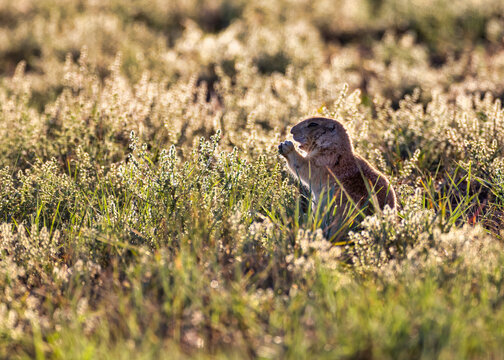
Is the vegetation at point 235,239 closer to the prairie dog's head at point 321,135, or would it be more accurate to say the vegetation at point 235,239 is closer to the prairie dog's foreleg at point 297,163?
the prairie dog's foreleg at point 297,163

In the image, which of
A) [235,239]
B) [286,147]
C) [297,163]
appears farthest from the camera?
[297,163]

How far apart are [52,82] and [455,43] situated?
6.34 meters

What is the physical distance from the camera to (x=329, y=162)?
12.9ft

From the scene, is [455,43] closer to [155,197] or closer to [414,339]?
[155,197]

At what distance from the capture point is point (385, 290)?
101 inches

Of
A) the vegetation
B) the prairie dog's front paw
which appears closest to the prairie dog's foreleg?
the prairie dog's front paw

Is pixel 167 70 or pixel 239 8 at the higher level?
pixel 239 8

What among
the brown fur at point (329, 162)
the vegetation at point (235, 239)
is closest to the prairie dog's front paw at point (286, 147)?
the brown fur at point (329, 162)

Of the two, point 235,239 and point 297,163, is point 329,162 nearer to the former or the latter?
point 297,163

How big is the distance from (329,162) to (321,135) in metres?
0.23

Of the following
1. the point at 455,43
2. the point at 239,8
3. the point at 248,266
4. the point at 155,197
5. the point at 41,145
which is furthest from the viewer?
the point at 239,8

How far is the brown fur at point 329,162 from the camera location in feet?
12.1

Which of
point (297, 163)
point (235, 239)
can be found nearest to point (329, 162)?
point (297, 163)

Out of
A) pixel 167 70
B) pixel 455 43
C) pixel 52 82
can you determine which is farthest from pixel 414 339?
pixel 455 43
